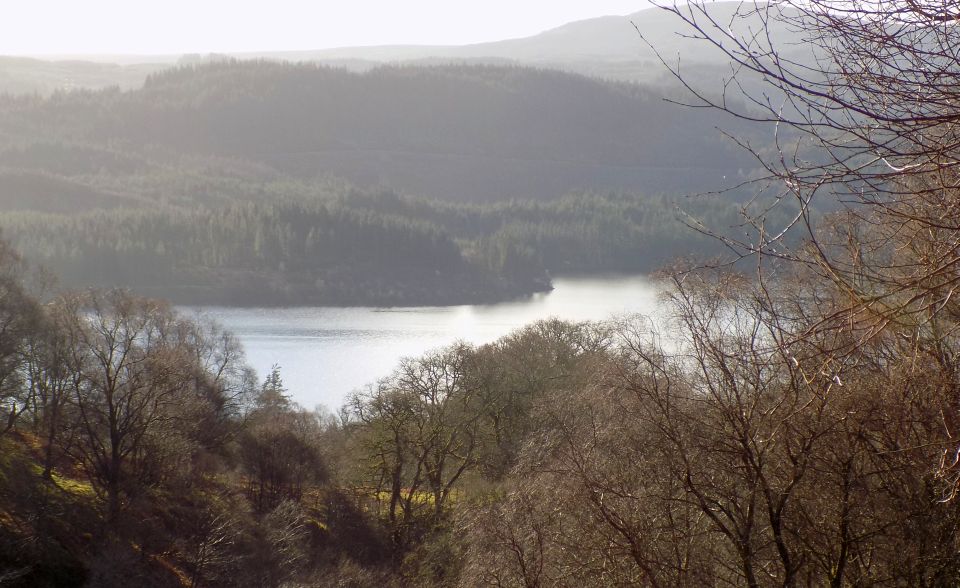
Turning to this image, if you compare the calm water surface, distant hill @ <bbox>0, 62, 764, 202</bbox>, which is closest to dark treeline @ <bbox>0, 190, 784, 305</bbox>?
the calm water surface

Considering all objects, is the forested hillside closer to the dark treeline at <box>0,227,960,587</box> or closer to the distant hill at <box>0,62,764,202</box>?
the distant hill at <box>0,62,764,202</box>

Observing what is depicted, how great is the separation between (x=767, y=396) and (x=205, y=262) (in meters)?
53.9

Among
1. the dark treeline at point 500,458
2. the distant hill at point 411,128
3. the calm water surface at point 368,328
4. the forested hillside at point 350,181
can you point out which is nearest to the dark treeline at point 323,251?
the forested hillside at point 350,181

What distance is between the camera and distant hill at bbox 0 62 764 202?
11388cm

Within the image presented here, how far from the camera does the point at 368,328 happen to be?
43625mm

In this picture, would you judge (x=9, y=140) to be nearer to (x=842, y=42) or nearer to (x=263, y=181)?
(x=263, y=181)

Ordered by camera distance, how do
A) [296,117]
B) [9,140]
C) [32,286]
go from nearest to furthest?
[32,286]
[9,140]
[296,117]

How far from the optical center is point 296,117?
130 m

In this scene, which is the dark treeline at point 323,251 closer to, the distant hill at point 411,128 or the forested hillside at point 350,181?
the forested hillside at point 350,181

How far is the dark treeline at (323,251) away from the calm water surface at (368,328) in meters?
3.52

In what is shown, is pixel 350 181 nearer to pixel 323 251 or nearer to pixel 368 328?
pixel 323 251

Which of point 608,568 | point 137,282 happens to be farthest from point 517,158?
point 608,568

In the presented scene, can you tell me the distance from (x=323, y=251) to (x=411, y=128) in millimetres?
76407

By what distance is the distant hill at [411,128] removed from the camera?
11388 cm
